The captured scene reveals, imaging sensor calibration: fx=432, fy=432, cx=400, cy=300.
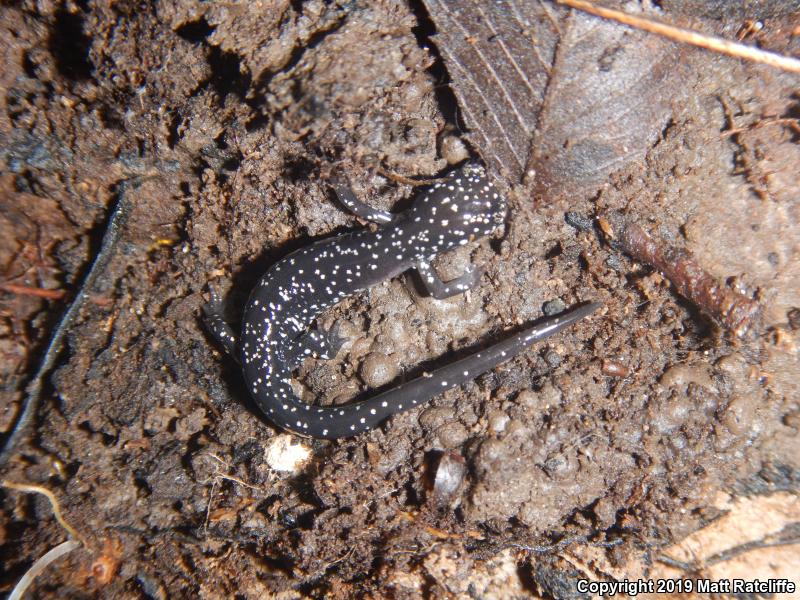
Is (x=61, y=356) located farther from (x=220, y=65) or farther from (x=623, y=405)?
(x=623, y=405)

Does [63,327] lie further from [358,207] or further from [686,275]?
[686,275]

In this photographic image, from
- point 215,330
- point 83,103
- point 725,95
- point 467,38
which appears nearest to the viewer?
point 467,38

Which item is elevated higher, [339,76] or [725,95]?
[339,76]

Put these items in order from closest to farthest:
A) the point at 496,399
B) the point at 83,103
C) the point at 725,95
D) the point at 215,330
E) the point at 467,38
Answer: the point at 467,38 < the point at 725,95 < the point at 496,399 < the point at 83,103 < the point at 215,330

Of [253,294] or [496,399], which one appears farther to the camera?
[253,294]

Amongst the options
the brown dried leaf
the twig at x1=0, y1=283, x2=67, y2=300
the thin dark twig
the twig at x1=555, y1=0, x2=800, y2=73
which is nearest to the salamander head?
the brown dried leaf

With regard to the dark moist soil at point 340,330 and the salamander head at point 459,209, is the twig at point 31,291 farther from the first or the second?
the salamander head at point 459,209

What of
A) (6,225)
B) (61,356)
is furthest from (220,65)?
(61,356)
